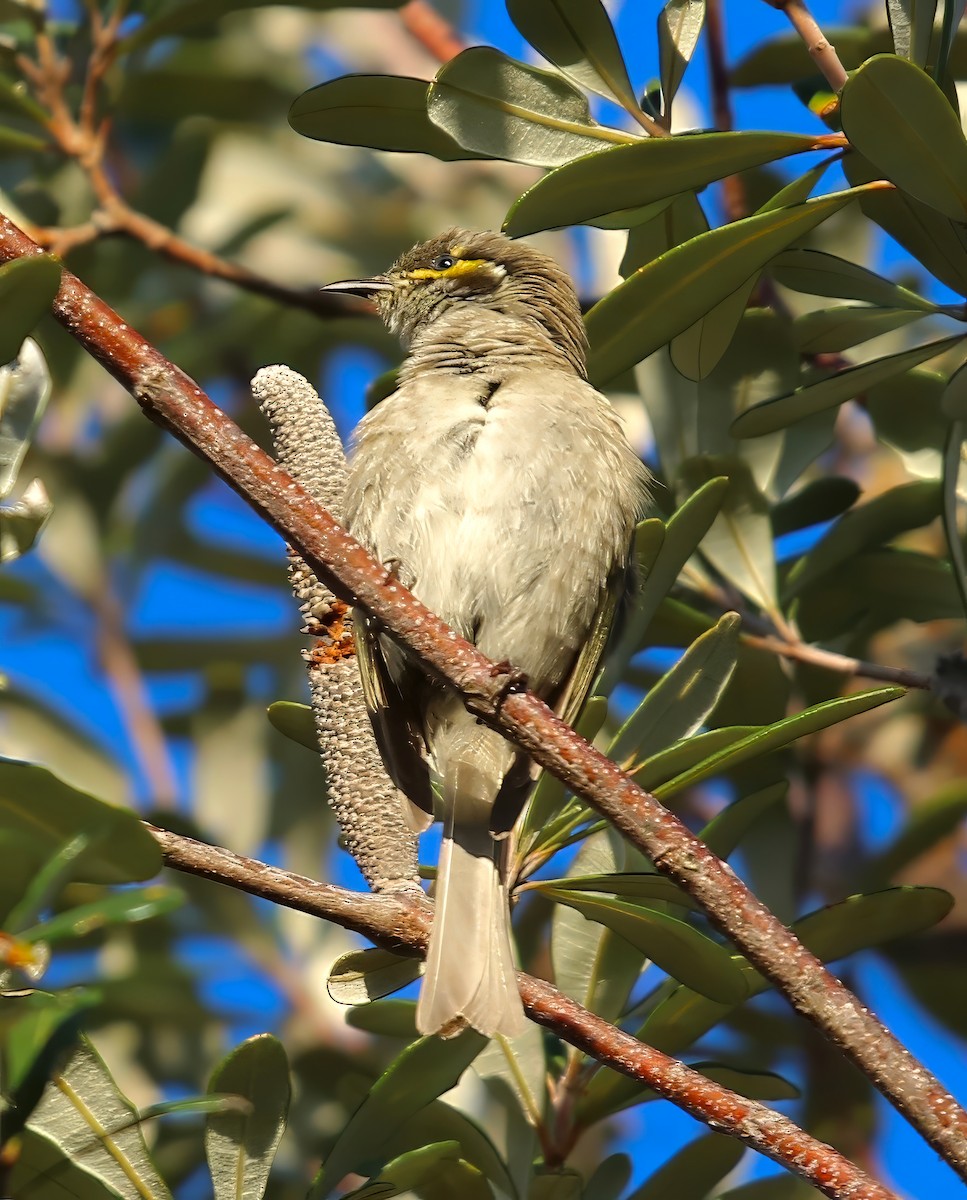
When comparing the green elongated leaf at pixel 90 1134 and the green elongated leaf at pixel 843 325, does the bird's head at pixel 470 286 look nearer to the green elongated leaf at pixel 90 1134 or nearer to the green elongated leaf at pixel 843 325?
the green elongated leaf at pixel 843 325

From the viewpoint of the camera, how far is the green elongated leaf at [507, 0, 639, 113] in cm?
269

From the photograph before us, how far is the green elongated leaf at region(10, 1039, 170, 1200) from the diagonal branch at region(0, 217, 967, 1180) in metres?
0.82

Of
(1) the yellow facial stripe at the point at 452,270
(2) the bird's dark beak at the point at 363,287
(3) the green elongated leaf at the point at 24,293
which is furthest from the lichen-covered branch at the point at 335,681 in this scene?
(1) the yellow facial stripe at the point at 452,270

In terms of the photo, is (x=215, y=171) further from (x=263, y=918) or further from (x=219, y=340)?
(x=263, y=918)

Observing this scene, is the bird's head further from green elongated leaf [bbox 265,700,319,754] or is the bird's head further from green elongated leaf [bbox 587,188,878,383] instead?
green elongated leaf [bbox 265,700,319,754]

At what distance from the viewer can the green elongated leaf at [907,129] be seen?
227 centimetres

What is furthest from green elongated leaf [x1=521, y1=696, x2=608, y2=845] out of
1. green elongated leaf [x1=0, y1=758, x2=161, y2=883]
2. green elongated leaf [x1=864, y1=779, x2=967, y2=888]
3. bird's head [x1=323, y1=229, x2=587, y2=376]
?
bird's head [x1=323, y1=229, x2=587, y2=376]

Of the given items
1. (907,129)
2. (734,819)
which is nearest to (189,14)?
(907,129)

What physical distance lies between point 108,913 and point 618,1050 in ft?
2.67

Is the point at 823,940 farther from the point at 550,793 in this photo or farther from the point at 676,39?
the point at 676,39

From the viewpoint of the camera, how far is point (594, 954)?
295 cm

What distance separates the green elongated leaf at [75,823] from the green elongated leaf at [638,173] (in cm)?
109

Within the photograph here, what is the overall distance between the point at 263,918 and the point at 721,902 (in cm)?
278

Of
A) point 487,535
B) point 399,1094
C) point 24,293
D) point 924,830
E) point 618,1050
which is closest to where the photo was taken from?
point 24,293
